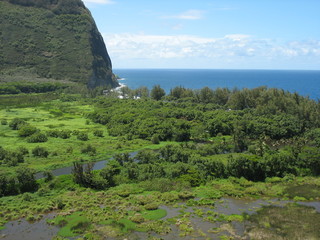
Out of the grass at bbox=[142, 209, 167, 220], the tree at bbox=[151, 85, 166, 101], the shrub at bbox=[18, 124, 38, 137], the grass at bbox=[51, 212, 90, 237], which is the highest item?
the tree at bbox=[151, 85, 166, 101]

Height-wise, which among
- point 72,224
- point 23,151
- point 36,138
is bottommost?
point 72,224

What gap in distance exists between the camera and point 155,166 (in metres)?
54.6

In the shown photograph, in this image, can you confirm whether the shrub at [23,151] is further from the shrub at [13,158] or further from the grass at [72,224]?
the grass at [72,224]

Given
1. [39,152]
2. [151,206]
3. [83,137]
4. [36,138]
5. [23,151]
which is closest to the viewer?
[151,206]

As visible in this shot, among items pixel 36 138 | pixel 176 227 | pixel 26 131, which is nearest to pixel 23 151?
pixel 36 138

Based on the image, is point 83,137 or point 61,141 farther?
point 83,137

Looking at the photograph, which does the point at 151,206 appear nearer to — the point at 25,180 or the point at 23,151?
the point at 25,180

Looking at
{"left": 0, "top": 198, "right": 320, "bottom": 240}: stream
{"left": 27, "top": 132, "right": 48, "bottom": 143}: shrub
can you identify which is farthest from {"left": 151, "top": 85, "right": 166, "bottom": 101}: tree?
{"left": 0, "top": 198, "right": 320, "bottom": 240}: stream

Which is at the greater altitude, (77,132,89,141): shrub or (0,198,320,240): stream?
(77,132,89,141): shrub

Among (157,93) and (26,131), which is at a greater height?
(157,93)

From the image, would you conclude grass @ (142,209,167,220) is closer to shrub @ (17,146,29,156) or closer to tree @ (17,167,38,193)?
tree @ (17,167,38,193)

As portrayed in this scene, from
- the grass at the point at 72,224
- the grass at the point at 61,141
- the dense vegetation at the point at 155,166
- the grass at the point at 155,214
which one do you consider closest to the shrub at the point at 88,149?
Result: the dense vegetation at the point at 155,166

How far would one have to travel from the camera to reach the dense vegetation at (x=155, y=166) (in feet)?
133

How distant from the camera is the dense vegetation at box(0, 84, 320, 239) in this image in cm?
4053
